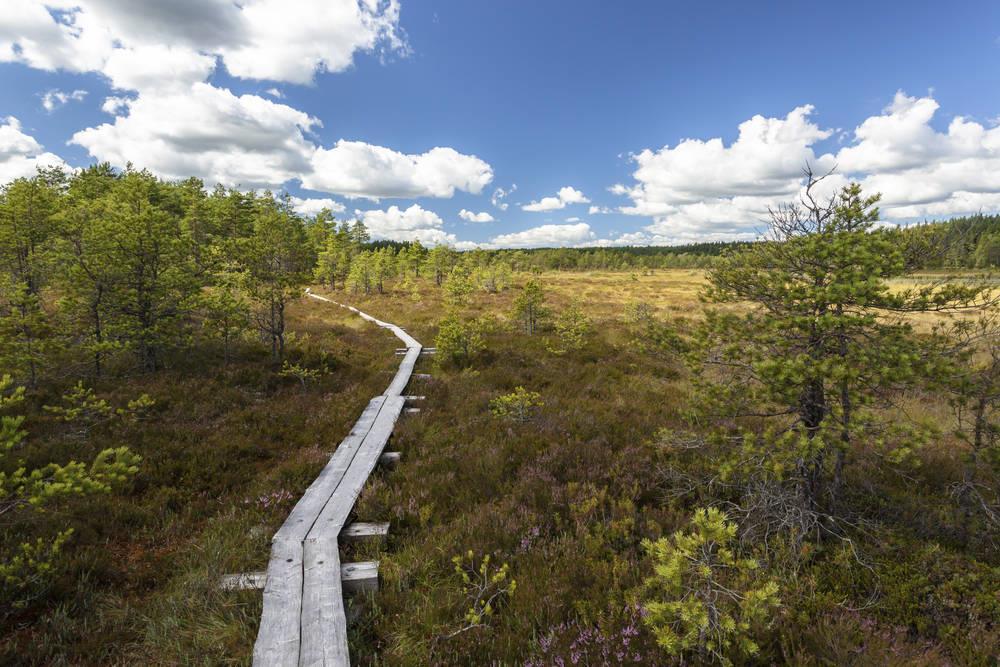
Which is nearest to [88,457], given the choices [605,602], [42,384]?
[42,384]

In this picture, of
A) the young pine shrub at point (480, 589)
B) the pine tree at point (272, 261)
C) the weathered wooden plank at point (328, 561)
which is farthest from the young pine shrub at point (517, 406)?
the pine tree at point (272, 261)

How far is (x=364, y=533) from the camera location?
503 centimetres

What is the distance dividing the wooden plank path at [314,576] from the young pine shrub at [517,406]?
98.4 inches

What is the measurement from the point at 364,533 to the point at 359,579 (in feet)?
2.80

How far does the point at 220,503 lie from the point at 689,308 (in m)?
33.4

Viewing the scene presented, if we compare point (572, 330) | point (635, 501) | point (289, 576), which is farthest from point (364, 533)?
point (572, 330)

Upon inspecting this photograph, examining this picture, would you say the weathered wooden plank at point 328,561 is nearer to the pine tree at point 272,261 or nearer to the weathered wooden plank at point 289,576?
the weathered wooden plank at point 289,576

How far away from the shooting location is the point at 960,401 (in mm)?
3975

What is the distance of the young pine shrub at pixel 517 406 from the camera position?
8.30 metres

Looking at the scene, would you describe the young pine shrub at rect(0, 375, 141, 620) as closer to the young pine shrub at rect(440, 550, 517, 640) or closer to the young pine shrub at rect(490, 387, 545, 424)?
the young pine shrub at rect(440, 550, 517, 640)

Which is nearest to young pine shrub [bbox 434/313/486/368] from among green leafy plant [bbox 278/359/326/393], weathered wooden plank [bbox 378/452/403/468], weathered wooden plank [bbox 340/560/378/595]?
green leafy plant [bbox 278/359/326/393]

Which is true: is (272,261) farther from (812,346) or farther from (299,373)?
(812,346)

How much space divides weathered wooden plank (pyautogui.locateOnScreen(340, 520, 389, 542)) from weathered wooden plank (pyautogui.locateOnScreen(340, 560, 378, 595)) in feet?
1.98

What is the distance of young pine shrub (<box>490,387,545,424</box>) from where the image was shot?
27.2ft
